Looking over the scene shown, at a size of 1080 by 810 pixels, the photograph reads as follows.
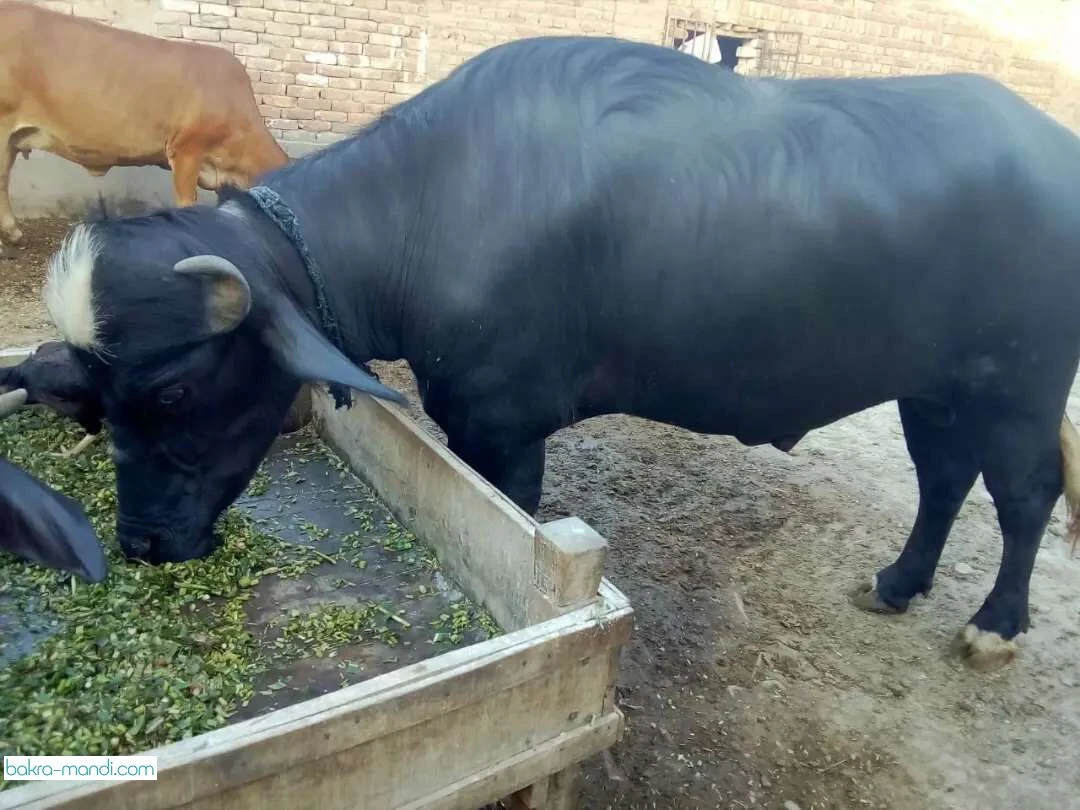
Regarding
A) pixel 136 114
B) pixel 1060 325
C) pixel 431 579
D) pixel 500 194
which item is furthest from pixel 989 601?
pixel 136 114

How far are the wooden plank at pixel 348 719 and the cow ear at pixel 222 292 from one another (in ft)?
3.49

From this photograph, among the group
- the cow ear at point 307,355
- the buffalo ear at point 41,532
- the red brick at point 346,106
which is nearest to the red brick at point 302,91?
the red brick at point 346,106

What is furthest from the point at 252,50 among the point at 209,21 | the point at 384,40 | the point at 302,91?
the point at 384,40

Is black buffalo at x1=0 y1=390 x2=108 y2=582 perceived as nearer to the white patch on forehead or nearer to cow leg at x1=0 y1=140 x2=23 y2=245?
the white patch on forehead

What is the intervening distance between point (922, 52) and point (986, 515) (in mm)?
9393

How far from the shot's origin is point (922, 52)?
1179 cm

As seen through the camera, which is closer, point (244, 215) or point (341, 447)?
point (244, 215)

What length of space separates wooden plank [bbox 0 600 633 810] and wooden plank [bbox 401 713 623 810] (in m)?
0.07

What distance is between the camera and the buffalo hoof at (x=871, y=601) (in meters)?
3.68

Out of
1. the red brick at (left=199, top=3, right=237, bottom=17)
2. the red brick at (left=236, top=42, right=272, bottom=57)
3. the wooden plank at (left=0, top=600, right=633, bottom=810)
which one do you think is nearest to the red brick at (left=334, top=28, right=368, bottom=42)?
the red brick at (left=236, top=42, right=272, bottom=57)

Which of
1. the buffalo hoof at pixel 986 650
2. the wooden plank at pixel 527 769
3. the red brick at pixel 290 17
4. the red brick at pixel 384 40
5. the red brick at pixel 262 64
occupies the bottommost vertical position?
the buffalo hoof at pixel 986 650

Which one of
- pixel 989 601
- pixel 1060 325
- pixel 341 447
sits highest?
→ pixel 1060 325

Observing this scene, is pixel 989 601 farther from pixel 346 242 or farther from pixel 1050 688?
pixel 346 242

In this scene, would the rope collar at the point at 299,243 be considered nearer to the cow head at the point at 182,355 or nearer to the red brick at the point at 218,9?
the cow head at the point at 182,355
